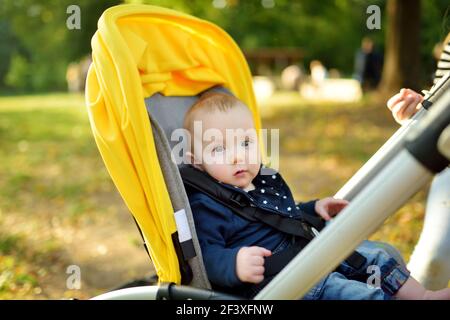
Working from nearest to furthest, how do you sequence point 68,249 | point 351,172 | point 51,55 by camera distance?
point 68,249 → point 351,172 → point 51,55

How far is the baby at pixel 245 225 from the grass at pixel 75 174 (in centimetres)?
181

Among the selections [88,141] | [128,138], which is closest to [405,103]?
[128,138]

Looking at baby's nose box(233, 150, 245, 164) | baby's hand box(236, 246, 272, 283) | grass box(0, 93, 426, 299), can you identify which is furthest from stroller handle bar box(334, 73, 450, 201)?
grass box(0, 93, 426, 299)

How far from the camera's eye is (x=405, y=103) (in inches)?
96.3

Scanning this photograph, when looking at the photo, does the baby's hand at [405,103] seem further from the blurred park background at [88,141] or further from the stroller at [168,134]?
the blurred park background at [88,141]

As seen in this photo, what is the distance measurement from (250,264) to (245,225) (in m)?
0.26

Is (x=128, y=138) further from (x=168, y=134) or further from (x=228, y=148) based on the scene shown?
(x=168, y=134)

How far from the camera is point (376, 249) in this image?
2.26m

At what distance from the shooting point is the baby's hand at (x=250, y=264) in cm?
188

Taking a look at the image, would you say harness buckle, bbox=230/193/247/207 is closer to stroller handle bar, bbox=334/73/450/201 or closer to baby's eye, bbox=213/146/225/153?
baby's eye, bbox=213/146/225/153
